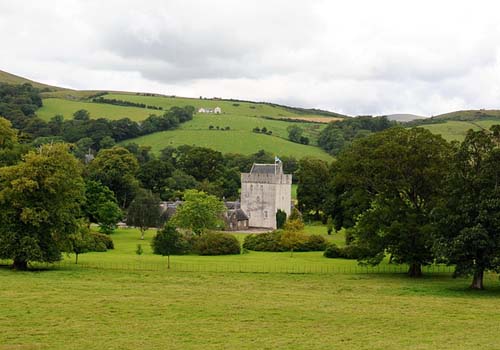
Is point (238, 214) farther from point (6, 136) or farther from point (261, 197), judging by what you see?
point (6, 136)

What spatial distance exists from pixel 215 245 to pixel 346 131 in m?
120

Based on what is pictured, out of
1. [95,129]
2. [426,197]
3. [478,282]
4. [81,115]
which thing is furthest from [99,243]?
[81,115]

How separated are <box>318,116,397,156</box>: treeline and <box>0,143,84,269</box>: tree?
111 m

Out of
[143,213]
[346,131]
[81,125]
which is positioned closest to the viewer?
[143,213]

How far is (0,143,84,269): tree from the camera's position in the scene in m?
47.2

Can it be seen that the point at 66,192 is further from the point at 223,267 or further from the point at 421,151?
the point at 421,151

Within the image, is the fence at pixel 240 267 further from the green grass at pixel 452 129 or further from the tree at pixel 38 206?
the green grass at pixel 452 129

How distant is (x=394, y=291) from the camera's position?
132ft

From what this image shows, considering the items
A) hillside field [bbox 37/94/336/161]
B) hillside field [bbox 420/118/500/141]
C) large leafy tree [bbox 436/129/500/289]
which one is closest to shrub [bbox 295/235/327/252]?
large leafy tree [bbox 436/129/500/289]

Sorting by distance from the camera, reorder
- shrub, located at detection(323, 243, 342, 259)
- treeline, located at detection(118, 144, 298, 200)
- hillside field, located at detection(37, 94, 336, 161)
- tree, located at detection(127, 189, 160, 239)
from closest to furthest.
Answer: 1. shrub, located at detection(323, 243, 342, 259)
2. tree, located at detection(127, 189, 160, 239)
3. treeline, located at detection(118, 144, 298, 200)
4. hillside field, located at detection(37, 94, 336, 161)

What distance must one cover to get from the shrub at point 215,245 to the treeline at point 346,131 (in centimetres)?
9052

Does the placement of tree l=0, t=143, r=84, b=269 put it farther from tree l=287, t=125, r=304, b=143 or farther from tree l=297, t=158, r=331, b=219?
tree l=287, t=125, r=304, b=143

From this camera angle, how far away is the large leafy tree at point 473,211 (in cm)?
3909

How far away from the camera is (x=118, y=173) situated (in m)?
101
